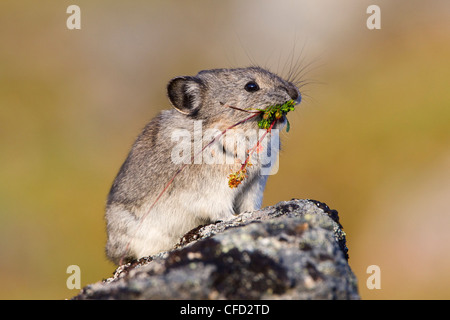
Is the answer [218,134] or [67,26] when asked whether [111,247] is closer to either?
[218,134]

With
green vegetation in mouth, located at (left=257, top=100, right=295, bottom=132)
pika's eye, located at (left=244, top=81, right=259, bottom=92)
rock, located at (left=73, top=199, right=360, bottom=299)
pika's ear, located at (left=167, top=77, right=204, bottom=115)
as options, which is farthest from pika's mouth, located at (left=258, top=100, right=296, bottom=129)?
rock, located at (left=73, top=199, right=360, bottom=299)

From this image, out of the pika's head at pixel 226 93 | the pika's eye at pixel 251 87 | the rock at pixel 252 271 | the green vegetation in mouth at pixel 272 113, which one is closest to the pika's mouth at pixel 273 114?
the green vegetation in mouth at pixel 272 113

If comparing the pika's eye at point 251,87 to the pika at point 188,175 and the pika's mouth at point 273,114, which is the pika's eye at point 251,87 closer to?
the pika at point 188,175

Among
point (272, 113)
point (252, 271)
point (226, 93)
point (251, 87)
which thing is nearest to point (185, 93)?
point (226, 93)

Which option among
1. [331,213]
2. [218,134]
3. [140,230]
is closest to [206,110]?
[218,134]

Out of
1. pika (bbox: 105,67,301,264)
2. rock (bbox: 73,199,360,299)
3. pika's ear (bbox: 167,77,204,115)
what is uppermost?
pika's ear (bbox: 167,77,204,115)

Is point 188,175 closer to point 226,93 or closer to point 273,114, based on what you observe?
point 226,93

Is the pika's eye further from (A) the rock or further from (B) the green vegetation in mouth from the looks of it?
(A) the rock

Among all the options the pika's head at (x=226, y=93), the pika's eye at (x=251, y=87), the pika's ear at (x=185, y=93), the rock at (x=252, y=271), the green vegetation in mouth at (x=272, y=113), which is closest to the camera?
the rock at (x=252, y=271)
